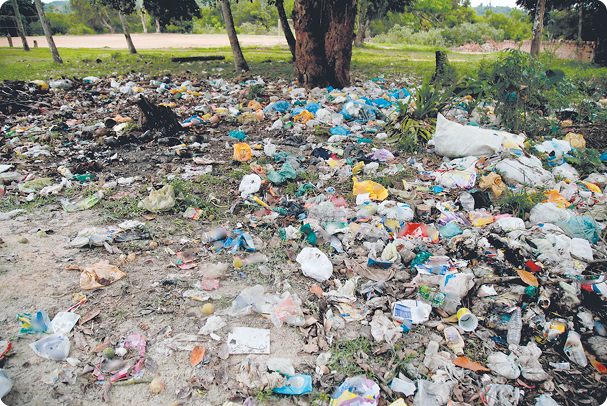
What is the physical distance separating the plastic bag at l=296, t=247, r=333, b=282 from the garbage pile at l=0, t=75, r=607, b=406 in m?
0.01

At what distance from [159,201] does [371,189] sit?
2.02 metres

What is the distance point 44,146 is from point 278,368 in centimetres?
458

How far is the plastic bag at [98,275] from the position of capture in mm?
2027

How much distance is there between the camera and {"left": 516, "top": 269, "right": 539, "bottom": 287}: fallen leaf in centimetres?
204

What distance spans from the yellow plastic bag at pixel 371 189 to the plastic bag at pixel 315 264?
104cm

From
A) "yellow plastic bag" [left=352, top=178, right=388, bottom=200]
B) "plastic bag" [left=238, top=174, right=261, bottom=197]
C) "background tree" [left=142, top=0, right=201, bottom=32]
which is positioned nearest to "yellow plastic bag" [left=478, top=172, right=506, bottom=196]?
"yellow plastic bag" [left=352, top=178, right=388, bottom=200]

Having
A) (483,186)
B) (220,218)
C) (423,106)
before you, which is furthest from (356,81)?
(220,218)

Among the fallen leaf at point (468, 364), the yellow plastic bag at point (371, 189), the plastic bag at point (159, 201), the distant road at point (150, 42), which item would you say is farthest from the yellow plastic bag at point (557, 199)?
the distant road at point (150, 42)

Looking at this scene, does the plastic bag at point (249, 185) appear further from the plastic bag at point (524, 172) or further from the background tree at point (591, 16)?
the background tree at point (591, 16)

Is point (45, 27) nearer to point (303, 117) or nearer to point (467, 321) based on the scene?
point (303, 117)

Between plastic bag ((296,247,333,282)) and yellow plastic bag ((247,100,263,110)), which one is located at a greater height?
yellow plastic bag ((247,100,263,110))

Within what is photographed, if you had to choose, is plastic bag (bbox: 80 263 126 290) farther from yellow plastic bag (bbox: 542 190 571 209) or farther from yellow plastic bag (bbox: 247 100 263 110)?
yellow plastic bag (bbox: 247 100 263 110)

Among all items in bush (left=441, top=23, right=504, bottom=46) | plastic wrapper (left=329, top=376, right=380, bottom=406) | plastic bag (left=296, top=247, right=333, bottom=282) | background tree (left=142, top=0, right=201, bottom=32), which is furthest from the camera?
bush (left=441, top=23, right=504, bottom=46)

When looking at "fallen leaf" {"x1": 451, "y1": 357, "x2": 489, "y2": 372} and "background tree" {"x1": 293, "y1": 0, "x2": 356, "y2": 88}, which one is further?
"background tree" {"x1": 293, "y1": 0, "x2": 356, "y2": 88}
